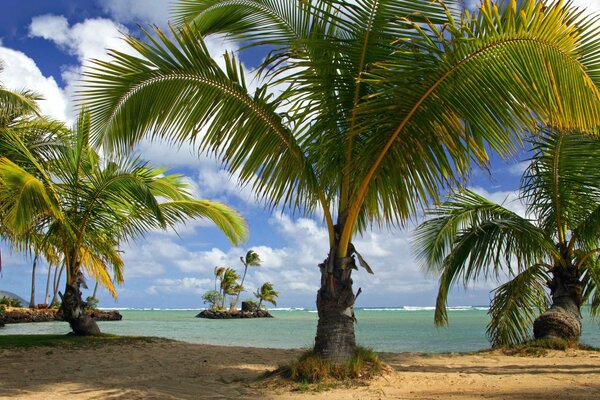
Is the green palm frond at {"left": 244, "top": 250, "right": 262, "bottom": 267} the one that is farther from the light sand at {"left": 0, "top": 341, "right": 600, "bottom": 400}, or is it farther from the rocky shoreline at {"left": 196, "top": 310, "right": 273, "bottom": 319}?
the light sand at {"left": 0, "top": 341, "right": 600, "bottom": 400}

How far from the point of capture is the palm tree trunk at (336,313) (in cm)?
621

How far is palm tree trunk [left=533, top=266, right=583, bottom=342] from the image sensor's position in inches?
374

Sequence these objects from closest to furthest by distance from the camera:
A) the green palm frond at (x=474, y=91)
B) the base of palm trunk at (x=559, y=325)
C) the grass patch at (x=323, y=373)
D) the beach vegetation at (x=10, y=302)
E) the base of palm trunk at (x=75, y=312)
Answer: the green palm frond at (x=474, y=91) → the grass patch at (x=323, y=373) → the base of palm trunk at (x=559, y=325) → the base of palm trunk at (x=75, y=312) → the beach vegetation at (x=10, y=302)

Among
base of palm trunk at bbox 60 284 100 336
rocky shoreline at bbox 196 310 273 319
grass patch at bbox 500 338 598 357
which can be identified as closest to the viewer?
grass patch at bbox 500 338 598 357

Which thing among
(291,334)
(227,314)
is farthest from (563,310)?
(227,314)

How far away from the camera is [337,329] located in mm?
6223

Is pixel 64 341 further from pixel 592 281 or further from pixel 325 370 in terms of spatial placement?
pixel 592 281

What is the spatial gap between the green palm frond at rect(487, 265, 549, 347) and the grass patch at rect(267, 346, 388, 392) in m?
4.92

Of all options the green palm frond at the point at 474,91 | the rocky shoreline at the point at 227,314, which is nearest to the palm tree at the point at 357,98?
the green palm frond at the point at 474,91

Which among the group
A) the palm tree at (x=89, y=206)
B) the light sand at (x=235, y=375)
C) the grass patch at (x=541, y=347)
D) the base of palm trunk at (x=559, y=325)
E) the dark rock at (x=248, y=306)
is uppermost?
the palm tree at (x=89, y=206)

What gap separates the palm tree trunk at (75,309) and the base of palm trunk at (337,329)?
23.7ft

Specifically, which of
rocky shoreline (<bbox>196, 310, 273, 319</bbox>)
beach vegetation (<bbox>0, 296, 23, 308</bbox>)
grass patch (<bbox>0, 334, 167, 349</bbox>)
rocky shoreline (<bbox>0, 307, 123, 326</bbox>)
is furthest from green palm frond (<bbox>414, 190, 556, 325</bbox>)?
rocky shoreline (<bbox>196, 310, 273, 319</bbox>)

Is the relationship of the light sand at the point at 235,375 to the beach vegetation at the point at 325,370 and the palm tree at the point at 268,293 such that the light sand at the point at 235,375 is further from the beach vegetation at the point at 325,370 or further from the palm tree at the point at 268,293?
the palm tree at the point at 268,293

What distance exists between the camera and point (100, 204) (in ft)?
35.9
